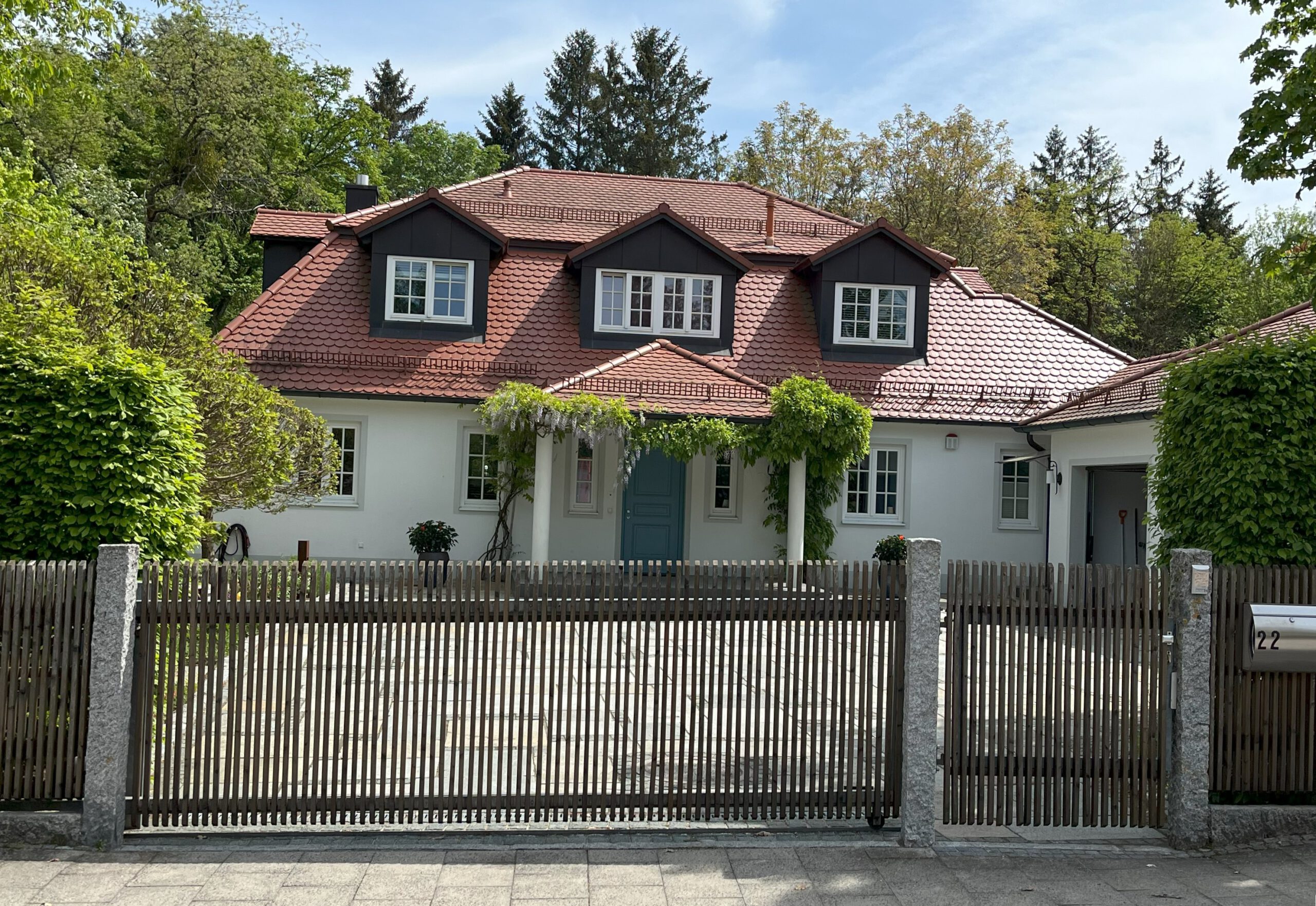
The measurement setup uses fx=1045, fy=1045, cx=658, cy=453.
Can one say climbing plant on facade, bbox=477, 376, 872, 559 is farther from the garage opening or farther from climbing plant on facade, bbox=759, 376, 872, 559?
the garage opening

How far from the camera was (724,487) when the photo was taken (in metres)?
18.5

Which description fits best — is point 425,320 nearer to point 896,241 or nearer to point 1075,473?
point 896,241

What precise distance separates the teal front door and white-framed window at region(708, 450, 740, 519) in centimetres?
47

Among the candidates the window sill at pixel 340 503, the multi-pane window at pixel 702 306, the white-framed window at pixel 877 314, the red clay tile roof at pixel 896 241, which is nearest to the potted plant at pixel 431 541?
the window sill at pixel 340 503

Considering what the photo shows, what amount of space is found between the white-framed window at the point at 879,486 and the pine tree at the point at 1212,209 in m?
39.9

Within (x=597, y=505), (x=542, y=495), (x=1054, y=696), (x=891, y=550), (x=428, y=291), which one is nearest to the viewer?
(x=1054, y=696)

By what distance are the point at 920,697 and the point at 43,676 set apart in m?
5.07

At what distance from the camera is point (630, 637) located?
636cm

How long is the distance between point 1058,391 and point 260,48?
26979 millimetres

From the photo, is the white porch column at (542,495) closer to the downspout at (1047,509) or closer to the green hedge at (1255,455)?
the downspout at (1047,509)

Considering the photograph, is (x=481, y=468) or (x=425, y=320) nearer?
(x=481, y=468)

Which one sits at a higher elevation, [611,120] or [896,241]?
[611,120]

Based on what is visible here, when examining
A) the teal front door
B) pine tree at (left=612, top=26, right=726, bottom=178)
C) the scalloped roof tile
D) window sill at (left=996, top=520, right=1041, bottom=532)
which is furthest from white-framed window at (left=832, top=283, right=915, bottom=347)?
pine tree at (left=612, top=26, right=726, bottom=178)

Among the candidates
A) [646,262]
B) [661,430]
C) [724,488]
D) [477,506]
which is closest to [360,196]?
[646,262]
